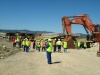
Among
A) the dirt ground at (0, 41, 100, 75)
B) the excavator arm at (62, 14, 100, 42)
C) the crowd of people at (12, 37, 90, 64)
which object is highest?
the excavator arm at (62, 14, 100, 42)

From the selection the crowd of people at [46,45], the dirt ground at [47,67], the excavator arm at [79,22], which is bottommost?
the dirt ground at [47,67]

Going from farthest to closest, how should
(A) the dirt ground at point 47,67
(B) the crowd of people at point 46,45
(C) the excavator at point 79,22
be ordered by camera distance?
(C) the excavator at point 79,22, (B) the crowd of people at point 46,45, (A) the dirt ground at point 47,67

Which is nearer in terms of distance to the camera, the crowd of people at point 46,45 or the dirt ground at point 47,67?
the dirt ground at point 47,67

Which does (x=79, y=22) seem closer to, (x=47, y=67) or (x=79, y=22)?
(x=79, y=22)

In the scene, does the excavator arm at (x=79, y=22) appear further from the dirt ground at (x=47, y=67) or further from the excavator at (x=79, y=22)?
the dirt ground at (x=47, y=67)

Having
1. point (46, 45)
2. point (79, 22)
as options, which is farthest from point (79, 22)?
point (46, 45)

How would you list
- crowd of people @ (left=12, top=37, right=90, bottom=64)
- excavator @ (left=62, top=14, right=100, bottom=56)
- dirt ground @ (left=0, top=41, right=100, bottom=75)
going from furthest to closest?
1. excavator @ (left=62, top=14, right=100, bottom=56)
2. crowd of people @ (left=12, top=37, right=90, bottom=64)
3. dirt ground @ (left=0, top=41, right=100, bottom=75)

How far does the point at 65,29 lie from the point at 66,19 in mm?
1705

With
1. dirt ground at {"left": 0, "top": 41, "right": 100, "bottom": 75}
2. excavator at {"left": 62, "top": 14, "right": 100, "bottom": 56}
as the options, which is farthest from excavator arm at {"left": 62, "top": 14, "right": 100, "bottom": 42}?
dirt ground at {"left": 0, "top": 41, "right": 100, "bottom": 75}

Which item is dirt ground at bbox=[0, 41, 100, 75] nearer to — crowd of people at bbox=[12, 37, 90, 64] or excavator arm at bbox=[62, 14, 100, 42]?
crowd of people at bbox=[12, 37, 90, 64]

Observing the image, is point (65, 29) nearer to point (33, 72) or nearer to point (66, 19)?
point (66, 19)

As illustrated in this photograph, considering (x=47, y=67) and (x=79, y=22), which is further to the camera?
(x=79, y=22)

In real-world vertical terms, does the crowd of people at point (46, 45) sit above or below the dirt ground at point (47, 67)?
above

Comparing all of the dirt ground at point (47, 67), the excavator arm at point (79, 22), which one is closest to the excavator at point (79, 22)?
the excavator arm at point (79, 22)
